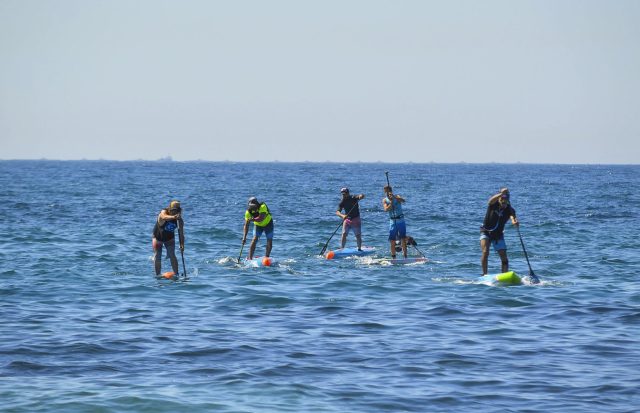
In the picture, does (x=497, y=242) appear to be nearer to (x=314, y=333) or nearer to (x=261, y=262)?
(x=261, y=262)

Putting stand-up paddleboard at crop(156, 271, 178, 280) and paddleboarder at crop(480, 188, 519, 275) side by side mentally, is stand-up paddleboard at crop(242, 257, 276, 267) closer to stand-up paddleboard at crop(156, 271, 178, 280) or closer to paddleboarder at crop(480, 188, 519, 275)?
stand-up paddleboard at crop(156, 271, 178, 280)

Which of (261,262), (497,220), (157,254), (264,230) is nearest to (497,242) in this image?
(497,220)

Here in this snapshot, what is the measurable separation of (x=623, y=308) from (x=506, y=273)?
122 inches

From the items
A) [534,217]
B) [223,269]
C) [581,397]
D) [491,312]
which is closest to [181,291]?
[223,269]

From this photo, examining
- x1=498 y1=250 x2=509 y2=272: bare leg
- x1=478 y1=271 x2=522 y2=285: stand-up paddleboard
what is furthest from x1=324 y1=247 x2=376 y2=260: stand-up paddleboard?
x1=478 y1=271 x2=522 y2=285: stand-up paddleboard

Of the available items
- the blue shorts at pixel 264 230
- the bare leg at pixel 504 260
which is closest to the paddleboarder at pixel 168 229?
the blue shorts at pixel 264 230

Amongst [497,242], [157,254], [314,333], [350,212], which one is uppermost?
[350,212]

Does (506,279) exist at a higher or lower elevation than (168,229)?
lower

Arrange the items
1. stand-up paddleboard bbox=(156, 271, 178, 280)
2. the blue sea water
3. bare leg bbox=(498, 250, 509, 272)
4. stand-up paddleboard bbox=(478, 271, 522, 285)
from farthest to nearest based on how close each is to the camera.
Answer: stand-up paddleboard bbox=(156, 271, 178, 280) → bare leg bbox=(498, 250, 509, 272) → stand-up paddleboard bbox=(478, 271, 522, 285) → the blue sea water

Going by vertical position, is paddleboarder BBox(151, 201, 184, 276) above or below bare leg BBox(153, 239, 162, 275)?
above

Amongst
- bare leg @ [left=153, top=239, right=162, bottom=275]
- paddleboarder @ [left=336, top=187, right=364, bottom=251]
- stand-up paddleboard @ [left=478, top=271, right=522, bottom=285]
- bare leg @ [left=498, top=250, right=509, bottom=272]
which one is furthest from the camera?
paddleboarder @ [left=336, top=187, right=364, bottom=251]

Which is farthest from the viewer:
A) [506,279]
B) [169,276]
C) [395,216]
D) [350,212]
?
[350,212]

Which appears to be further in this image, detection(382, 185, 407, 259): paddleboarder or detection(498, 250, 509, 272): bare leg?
detection(382, 185, 407, 259): paddleboarder

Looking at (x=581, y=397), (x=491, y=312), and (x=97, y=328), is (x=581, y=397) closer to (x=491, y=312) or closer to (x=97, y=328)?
(x=491, y=312)
